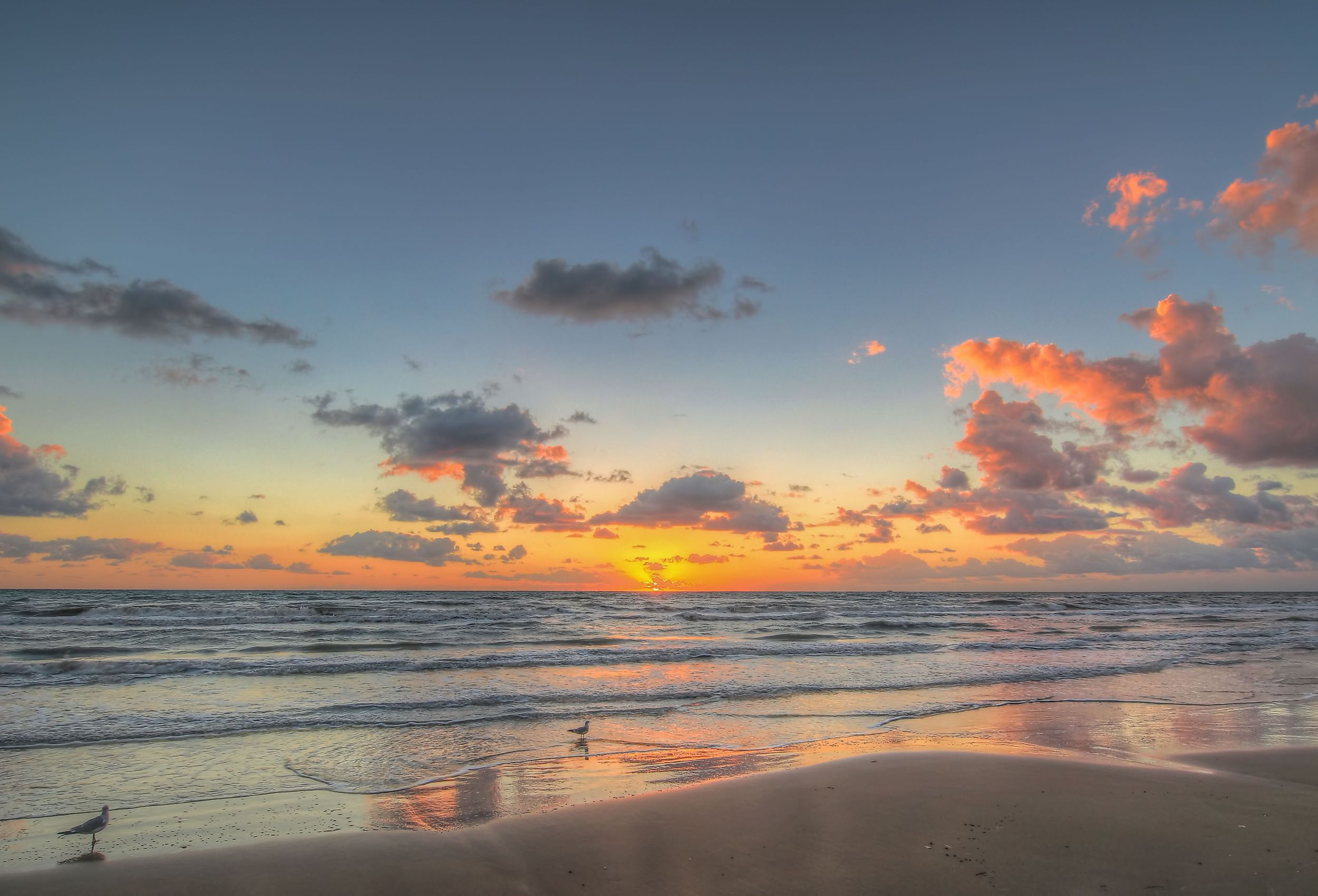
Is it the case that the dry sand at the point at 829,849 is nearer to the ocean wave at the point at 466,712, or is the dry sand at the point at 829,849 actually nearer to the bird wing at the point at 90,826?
the bird wing at the point at 90,826

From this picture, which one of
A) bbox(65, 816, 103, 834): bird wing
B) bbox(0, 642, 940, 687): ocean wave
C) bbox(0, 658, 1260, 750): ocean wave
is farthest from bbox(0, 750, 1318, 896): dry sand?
bbox(0, 642, 940, 687): ocean wave

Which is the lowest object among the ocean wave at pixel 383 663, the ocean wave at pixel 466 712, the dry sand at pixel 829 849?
the ocean wave at pixel 383 663

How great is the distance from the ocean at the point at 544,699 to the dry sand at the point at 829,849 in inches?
86.2

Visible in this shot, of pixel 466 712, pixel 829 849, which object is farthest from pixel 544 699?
pixel 829 849

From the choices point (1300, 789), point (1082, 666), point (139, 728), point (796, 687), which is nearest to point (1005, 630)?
point (1082, 666)

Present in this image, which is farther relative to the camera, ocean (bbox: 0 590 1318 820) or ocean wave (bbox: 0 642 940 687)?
ocean wave (bbox: 0 642 940 687)

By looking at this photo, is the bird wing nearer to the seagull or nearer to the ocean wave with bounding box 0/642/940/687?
the seagull

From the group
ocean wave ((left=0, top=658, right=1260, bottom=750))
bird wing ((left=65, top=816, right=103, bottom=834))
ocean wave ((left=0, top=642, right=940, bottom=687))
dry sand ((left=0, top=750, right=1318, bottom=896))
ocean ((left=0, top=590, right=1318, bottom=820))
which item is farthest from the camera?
ocean wave ((left=0, top=642, right=940, bottom=687))

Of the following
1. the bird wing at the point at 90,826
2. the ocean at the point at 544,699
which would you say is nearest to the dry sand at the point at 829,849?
the bird wing at the point at 90,826

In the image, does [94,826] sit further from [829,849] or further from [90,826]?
[829,849]

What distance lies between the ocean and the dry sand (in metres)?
2.19

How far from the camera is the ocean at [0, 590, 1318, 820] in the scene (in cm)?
1112

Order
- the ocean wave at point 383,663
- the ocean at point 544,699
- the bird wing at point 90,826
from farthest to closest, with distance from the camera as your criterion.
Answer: the ocean wave at point 383,663, the ocean at point 544,699, the bird wing at point 90,826

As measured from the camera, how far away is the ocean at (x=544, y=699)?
11.1 meters
